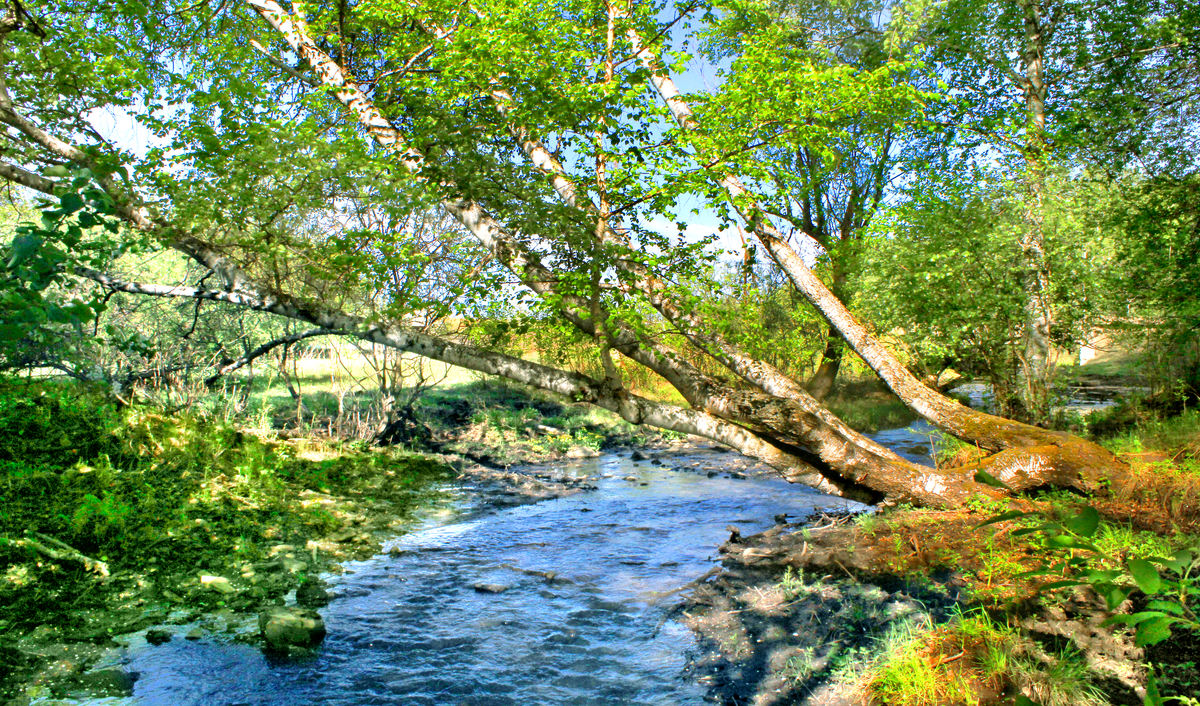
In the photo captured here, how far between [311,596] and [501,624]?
69.9 inches

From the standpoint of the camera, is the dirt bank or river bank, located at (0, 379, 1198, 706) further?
river bank, located at (0, 379, 1198, 706)

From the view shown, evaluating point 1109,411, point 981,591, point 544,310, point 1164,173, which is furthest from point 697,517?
point 1164,173

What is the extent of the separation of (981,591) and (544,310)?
485cm

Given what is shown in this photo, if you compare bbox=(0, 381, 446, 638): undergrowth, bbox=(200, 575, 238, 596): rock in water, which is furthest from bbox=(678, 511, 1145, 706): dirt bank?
bbox=(0, 381, 446, 638): undergrowth

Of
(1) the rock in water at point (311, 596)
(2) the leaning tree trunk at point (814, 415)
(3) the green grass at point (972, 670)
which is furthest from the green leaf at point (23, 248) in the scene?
(3) the green grass at point (972, 670)

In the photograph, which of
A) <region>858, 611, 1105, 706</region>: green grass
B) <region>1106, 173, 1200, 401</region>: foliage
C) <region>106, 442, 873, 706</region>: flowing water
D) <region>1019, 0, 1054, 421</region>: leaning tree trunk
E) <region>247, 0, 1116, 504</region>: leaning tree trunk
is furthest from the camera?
<region>1106, 173, 1200, 401</region>: foliage

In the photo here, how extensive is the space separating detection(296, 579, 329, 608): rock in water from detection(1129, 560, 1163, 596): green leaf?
Result: 6.00m

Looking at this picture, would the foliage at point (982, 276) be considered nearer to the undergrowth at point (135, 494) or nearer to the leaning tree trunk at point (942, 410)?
the leaning tree trunk at point (942, 410)

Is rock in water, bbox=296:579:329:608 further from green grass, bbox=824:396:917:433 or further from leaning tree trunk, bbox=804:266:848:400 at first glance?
leaning tree trunk, bbox=804:266:848:400

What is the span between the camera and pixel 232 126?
7.27m

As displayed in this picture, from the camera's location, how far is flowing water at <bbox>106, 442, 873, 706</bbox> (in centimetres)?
473

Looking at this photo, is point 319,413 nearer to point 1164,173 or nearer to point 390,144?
point 390,144

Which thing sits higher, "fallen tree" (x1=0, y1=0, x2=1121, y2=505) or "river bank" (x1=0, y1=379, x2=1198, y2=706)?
"fallen tree" (x1=0, y1=0, x2=1121, y2=505)

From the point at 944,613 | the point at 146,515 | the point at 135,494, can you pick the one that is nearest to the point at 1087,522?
the point at 944,613
